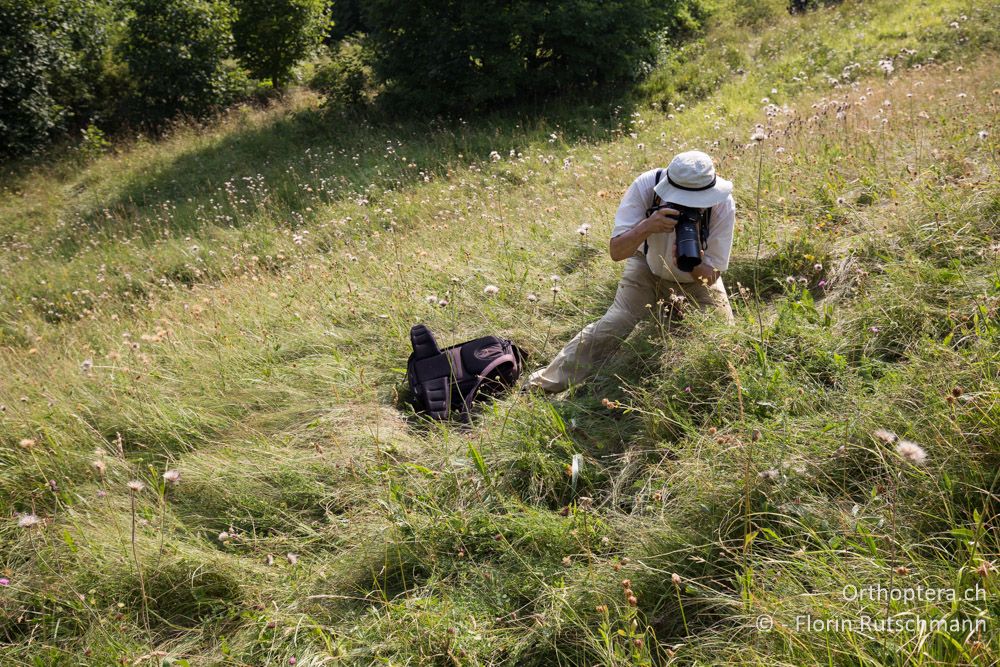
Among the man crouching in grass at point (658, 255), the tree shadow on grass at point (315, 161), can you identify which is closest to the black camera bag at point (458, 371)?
the man crouching in grass at point (658, 255)

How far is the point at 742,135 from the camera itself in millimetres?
7445

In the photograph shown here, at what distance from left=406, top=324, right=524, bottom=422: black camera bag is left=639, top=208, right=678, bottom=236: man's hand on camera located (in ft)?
3.83

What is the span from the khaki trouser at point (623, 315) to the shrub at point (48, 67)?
16.0m

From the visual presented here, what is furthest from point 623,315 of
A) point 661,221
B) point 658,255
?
point 661,221

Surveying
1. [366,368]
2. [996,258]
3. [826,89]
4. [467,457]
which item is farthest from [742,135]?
[467,457]

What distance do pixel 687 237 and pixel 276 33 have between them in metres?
16.7

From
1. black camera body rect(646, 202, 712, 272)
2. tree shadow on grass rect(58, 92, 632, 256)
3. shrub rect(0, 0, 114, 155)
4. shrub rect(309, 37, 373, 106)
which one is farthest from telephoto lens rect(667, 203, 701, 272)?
shrub rect(0, 0, 114, 155)

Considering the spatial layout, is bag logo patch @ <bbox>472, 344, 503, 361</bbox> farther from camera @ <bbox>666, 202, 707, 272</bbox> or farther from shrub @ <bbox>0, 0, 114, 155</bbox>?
shrub @ <bbox>0, 0, 114, 155</bbox>

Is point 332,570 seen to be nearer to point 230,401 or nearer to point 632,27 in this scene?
point 230,401

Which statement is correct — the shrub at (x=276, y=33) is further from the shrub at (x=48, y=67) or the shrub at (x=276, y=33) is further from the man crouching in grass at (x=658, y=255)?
the man crouching in grass at (x=658, y=255)

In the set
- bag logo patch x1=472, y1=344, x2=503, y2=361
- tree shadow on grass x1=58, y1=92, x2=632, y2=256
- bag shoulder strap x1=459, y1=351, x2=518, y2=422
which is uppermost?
tree shadow on grass x1=58, y1=92, x2=632, y2=256

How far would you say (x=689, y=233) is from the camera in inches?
126

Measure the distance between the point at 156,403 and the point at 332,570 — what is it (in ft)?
6.65

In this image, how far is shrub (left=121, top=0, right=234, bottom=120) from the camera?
14.7 meters
